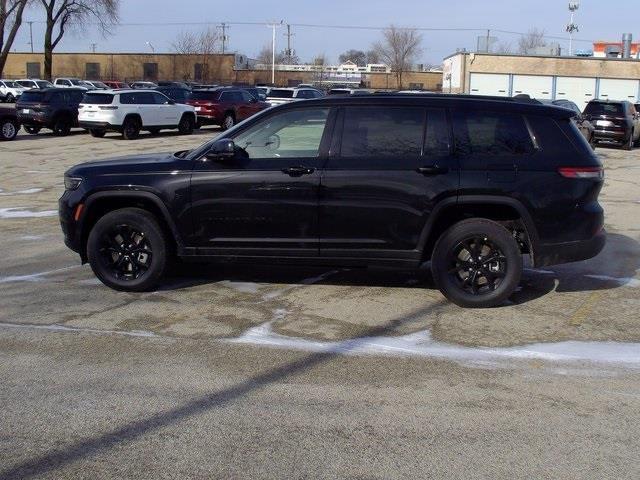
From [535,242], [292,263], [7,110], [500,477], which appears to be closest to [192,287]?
[292,263]

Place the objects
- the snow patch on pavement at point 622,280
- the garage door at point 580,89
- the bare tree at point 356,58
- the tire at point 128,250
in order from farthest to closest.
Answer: the bare tree at point 356,58 → the garage door at point 580,89 → the snow patch on pavement at point 622,280 → the tire at point 128,250

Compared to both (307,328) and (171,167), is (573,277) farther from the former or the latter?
(171,167)

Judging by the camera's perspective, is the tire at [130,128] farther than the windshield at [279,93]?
No

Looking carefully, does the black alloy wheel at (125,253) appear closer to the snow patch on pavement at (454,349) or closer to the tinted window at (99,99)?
the snow patch on pavement at (454,349)

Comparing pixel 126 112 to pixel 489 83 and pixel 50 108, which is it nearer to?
pixel 50 108

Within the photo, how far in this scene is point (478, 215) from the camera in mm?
6812

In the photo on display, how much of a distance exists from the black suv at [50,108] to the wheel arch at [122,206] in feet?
73.7

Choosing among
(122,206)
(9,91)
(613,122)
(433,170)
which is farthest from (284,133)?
(9,91)

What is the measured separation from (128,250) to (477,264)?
130 inches

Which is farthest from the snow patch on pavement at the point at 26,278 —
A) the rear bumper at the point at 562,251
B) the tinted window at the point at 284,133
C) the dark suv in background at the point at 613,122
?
the dark suv in background at the point at 613,122

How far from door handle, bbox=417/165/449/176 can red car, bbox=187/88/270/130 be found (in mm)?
25377

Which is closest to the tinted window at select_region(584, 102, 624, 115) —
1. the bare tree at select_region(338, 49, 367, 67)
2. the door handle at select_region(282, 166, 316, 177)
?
the door handle at select_region(282, 166, 316, 177)

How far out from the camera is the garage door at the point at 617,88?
5312cm

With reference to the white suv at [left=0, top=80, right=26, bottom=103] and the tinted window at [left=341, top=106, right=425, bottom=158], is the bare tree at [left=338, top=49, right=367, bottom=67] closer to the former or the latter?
the white suv at [left=0, top=80, right=26, bottom=103]
